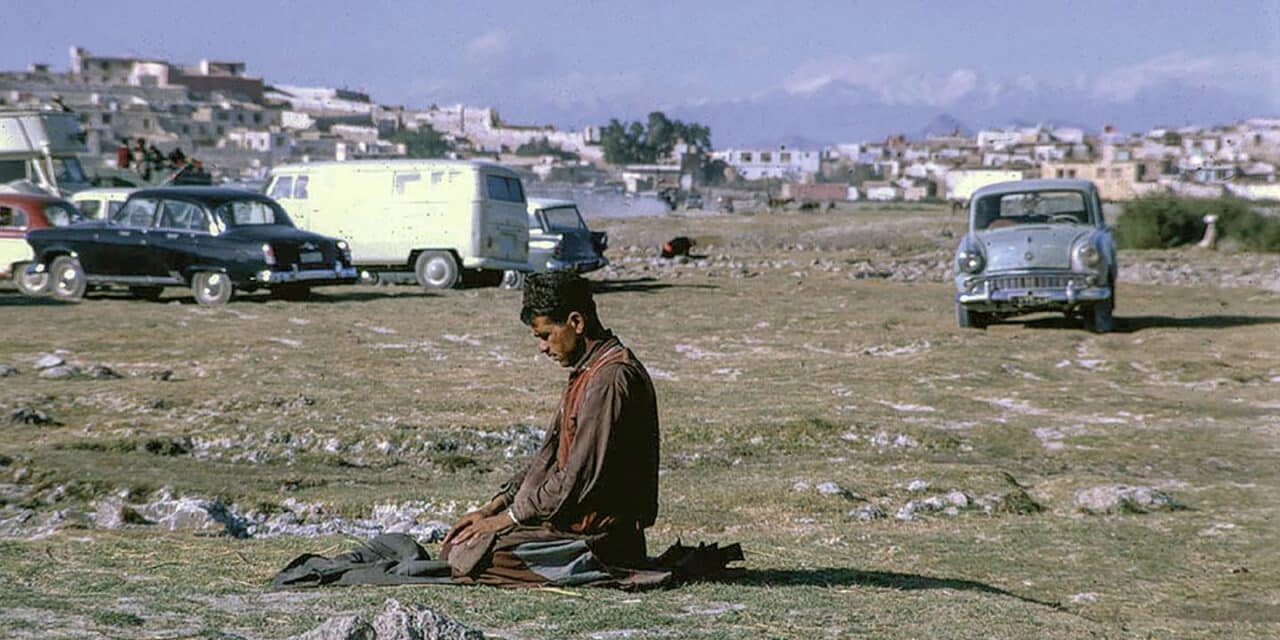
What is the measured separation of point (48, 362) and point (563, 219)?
1503 centimetres

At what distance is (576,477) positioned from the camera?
7203 millimetres

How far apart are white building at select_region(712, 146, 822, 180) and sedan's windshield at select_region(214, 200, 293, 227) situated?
440ft

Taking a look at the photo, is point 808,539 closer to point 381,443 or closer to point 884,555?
point 884,555

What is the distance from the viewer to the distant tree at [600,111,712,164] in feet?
545

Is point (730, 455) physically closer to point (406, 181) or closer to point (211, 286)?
point (211, 286)

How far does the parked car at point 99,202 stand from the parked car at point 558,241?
6521mm

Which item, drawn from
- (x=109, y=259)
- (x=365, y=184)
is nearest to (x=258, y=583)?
(x=109, y=259)

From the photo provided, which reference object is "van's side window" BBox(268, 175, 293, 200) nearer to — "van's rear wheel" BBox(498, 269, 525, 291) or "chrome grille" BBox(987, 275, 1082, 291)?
"van's rear wheel" BBox(498, 269, 525, 291)

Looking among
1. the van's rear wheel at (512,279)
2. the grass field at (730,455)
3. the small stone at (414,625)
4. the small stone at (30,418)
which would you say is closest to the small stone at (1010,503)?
the grass field at (730,455)

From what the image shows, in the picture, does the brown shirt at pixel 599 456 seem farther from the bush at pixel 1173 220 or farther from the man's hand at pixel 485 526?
the bush at pixel 1173 220

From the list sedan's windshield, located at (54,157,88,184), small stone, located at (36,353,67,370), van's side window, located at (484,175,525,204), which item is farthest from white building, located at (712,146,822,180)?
small stone, located at (36,353,67,370)

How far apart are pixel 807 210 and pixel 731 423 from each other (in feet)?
235

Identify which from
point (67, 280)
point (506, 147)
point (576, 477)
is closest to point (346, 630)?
point (576, 477)

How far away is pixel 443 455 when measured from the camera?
12.9 m
